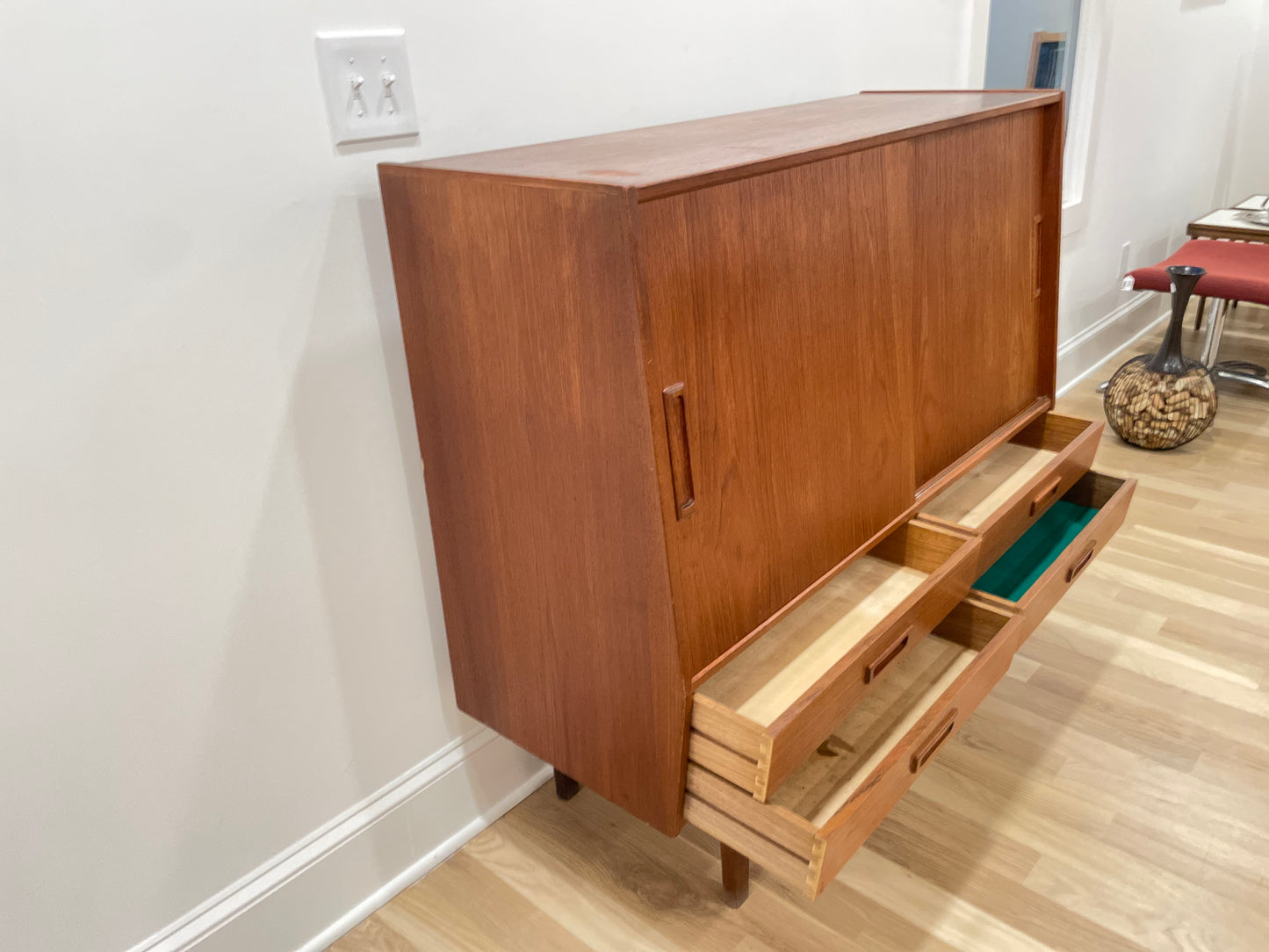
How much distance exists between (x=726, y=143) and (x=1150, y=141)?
2.89m

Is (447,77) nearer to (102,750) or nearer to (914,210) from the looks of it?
(914,210)

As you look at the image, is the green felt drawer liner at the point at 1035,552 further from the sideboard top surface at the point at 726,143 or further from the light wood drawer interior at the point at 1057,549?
the sideboard top surface at the point at 726,143

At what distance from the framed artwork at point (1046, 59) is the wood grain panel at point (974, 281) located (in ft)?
5.08

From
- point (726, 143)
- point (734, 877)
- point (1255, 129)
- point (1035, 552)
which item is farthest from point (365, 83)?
point (1255, 129)

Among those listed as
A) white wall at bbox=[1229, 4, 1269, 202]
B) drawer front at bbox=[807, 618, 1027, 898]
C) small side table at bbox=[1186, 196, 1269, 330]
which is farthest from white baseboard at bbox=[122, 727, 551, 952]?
white wall at bbox=[1229, 4, 1269, 202]

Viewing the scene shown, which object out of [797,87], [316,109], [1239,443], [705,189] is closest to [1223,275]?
[1239,443]

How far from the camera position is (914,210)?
1354mm

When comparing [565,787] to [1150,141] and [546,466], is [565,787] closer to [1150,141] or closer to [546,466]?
[546,466]

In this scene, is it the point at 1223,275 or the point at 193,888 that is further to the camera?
the point at 1223,275

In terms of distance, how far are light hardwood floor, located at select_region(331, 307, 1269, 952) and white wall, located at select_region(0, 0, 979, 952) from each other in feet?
0.64

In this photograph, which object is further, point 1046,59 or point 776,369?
point 1046,59

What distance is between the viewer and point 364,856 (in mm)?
1428

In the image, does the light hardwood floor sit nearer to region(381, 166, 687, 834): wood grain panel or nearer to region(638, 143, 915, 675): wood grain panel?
region(381, 166, 687, 834): wood grain panel

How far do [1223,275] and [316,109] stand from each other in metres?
2.82
